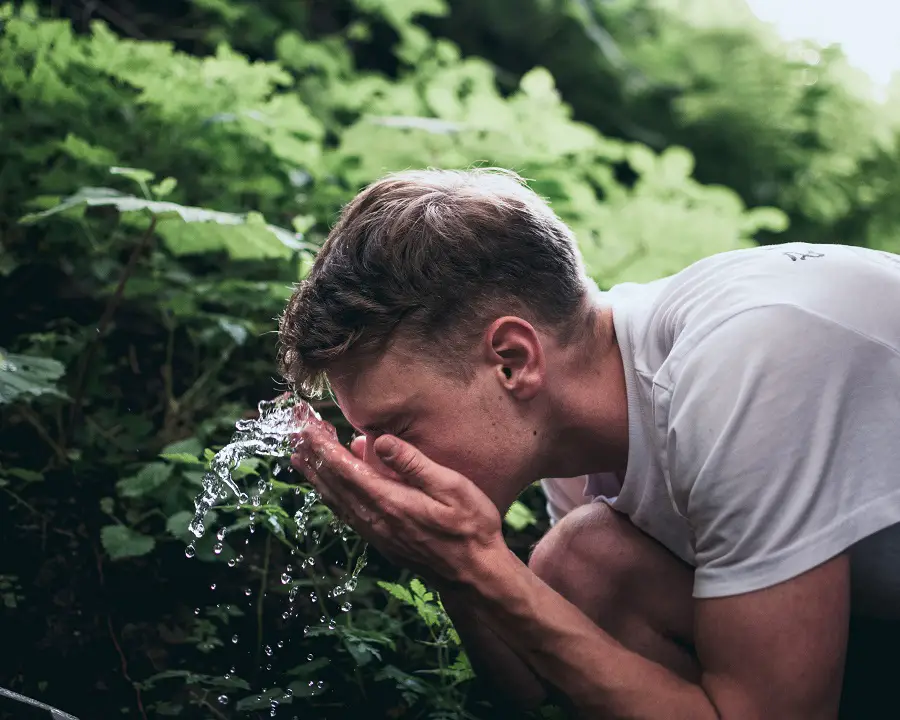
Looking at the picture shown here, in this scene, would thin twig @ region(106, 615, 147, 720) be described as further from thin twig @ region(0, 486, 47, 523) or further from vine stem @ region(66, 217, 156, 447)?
vine stem @ region(66, 217, 156, 447)

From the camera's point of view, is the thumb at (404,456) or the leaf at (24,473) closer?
the thumb at (404,456)

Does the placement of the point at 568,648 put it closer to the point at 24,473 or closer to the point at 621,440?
the point at 621,440

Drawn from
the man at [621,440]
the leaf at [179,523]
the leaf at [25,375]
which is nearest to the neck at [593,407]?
the man at [621,440]

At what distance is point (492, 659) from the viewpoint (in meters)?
2.17

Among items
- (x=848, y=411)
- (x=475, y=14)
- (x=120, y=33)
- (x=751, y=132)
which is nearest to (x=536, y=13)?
(x=475, y=14)

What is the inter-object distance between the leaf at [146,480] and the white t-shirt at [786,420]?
129 cm

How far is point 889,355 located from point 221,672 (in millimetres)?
1610

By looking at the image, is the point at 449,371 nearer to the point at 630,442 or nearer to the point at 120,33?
the point at 630,442

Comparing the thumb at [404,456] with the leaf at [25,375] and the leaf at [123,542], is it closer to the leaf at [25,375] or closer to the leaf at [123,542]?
the leaf at [123,542]

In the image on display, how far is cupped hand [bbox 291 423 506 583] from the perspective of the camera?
5.85ft

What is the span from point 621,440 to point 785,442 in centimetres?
46

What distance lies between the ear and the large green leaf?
84cm

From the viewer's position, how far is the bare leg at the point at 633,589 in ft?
7.06

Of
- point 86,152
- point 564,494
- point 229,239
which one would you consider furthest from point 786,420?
point 86,152
